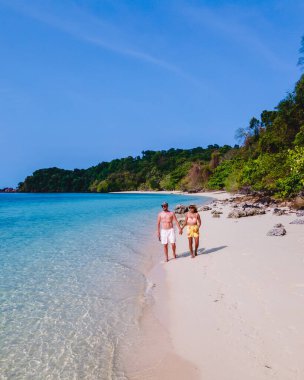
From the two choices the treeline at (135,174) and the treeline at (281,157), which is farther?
the treeline at (135,174)

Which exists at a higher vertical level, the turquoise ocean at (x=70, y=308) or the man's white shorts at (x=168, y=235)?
the man's white shorts at (x=168, y=235)

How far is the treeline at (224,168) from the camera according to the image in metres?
23.7

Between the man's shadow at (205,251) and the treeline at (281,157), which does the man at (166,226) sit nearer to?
the man's shadow at (205,251)

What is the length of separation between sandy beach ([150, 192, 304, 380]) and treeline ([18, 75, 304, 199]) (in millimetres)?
6255

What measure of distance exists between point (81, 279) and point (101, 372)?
4415mm

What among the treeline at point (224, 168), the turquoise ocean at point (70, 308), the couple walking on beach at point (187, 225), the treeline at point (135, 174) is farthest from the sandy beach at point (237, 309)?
the treeline at point (135, 174)

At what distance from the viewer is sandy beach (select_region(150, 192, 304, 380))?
12.4 feet

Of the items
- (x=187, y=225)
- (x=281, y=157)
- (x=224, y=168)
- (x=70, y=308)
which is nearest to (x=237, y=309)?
(x=70, y=308)

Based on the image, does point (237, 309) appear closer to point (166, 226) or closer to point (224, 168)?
point (166, 226)

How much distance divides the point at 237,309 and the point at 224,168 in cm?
6255

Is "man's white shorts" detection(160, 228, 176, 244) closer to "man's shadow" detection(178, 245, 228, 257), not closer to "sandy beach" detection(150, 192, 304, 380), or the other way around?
"sandy beach" detection(150, 192, 304, 380)

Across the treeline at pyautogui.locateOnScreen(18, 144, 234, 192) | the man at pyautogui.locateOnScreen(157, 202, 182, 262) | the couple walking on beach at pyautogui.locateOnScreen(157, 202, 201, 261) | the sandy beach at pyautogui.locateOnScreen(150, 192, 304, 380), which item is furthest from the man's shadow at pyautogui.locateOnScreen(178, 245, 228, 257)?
the treeline at pyautogui.locateOnScreen(18, 144, 234, 192)

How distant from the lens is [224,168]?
216 feet

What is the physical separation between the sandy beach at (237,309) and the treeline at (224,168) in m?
6.26
